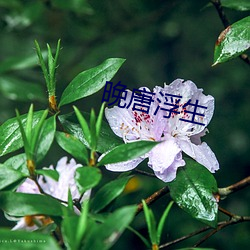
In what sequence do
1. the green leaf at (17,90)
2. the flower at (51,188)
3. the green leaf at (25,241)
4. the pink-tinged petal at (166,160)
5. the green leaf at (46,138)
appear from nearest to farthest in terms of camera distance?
the green leaf at (25,241), the green leaf at (46,138), the pink-tinged petal at (166,160), the flower at (51,188), the green leaf at (17,90)

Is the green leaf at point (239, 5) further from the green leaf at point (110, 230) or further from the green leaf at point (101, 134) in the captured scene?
the green leaf at point (110, 230)

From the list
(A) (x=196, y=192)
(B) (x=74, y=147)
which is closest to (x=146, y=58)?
(A) (x=196, y=192)

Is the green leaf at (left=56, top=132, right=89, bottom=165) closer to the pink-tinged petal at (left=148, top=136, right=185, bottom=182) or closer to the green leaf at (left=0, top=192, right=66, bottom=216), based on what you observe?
the green leaf at (left=0, top=192, right=66, bottom=216)

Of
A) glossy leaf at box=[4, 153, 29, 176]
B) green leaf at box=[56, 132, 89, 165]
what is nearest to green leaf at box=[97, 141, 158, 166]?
green leaf at box=[56, 132, 89, 165]

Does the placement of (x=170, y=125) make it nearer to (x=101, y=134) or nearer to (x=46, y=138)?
A: (x=101, y=134)

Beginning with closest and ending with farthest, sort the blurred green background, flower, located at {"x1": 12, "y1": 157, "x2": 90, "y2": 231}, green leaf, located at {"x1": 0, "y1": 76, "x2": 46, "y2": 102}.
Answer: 1. flower, located at {"x1": 12, "y1": 157, "x2": 90, "y2": 231}
2. green leaf, located at {"x1": 0, "y1": 76, "x2": 46, "y2": 102}
3. the blurred green background

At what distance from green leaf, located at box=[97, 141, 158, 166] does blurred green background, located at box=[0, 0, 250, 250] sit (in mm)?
1155

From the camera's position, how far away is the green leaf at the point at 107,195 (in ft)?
3.28

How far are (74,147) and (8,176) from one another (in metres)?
0.11

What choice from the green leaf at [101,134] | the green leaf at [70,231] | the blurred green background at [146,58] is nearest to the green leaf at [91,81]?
the green leaf at [101,134]

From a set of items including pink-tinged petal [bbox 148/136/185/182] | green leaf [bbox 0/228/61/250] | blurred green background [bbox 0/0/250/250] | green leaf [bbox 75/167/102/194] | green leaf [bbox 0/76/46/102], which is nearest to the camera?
green leaf [bbox 0/228/61/250]

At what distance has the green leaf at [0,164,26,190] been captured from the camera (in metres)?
1.01

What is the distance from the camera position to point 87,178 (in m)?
0.92

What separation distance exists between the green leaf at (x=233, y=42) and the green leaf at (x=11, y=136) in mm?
326
